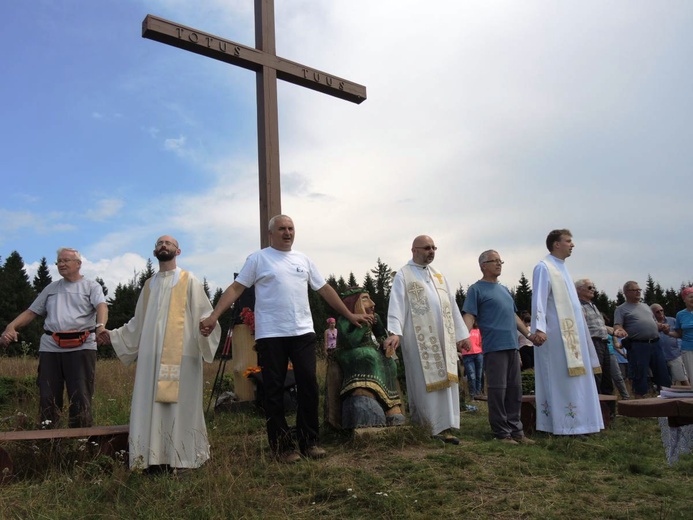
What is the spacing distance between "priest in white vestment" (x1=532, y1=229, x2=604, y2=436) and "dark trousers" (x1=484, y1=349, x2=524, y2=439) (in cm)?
42

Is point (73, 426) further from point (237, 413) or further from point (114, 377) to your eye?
point (114, 377)

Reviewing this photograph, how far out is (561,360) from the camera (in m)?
6.66

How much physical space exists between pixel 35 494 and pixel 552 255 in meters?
5.35

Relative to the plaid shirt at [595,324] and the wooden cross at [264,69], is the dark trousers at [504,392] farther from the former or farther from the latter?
the wooden cross at [264,69]

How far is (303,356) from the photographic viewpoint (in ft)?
17.5

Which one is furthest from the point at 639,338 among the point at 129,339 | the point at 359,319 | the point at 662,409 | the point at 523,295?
the point at 523,295

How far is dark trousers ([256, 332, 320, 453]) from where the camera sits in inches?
207

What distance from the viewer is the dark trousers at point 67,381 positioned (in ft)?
20.0

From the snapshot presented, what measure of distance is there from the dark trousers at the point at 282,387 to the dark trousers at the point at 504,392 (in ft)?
6.11

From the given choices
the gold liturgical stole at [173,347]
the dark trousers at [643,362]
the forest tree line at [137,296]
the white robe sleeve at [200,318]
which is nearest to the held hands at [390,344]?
the white robe sleeve at [200,318]

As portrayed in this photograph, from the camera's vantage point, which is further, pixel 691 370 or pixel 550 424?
pixel 691 370

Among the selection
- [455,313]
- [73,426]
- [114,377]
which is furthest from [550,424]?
[114,377]

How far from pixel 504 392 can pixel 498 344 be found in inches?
18.1

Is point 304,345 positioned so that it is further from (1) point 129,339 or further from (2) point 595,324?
(2) point 595,324
